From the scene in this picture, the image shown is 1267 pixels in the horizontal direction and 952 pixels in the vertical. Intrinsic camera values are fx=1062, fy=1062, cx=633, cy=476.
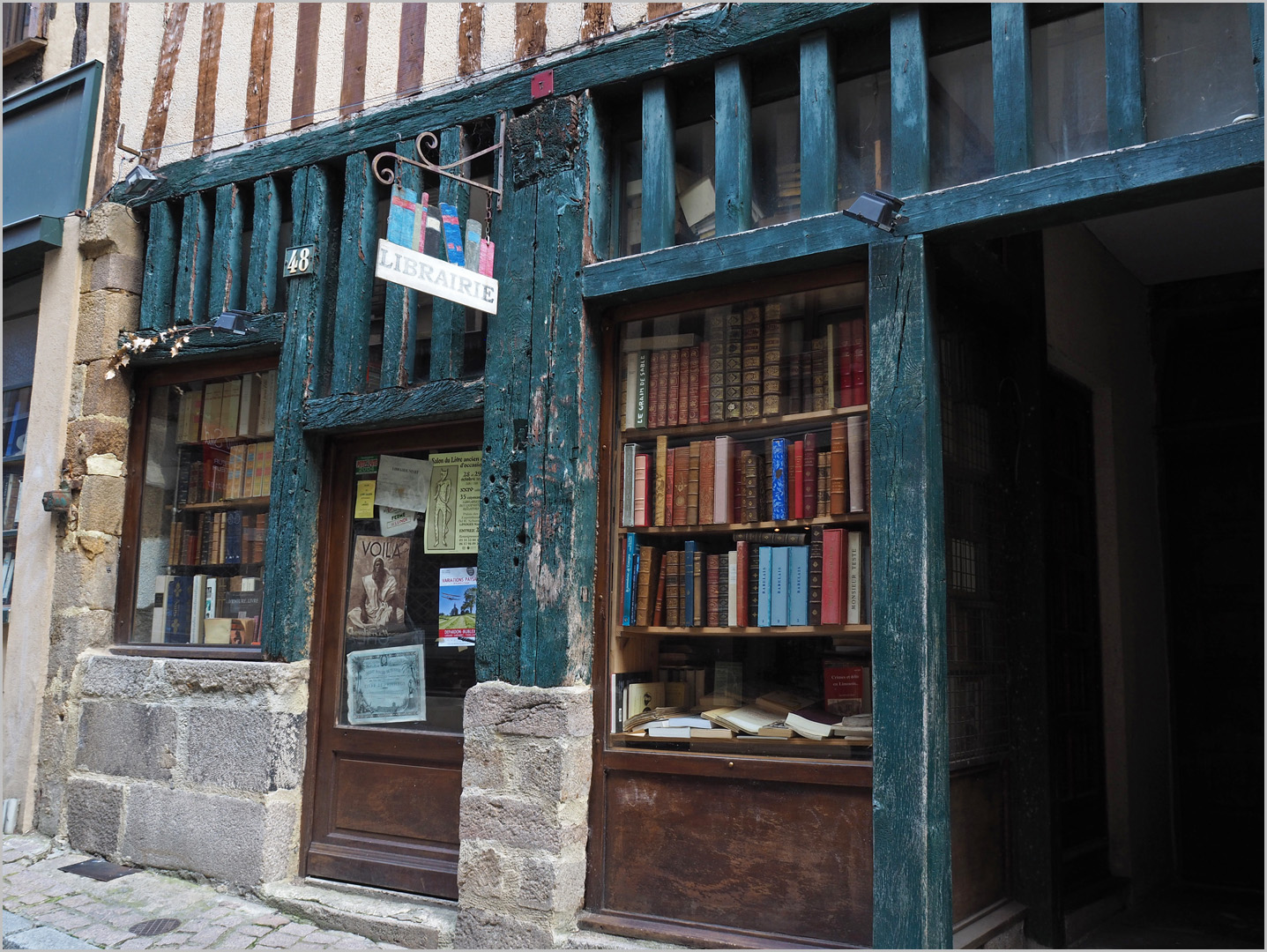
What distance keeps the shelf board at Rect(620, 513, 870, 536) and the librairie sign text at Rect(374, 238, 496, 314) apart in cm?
105

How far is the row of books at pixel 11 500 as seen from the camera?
19.4ft

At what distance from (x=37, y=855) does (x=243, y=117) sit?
368 centimetres

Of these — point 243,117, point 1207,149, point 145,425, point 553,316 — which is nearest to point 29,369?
point 145,425

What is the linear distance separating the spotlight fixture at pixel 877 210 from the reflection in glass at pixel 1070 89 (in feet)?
1.50

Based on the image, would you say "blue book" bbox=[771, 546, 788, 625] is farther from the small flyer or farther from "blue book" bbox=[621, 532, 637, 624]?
the small flyer

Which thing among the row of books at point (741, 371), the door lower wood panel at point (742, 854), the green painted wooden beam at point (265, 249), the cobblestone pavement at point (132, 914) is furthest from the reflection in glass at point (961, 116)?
the cobblestone pavement at point (132, 914)

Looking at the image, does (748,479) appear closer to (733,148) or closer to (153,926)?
(733,148)

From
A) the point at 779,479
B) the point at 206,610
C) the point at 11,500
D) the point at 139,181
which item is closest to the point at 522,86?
the point at 779,479

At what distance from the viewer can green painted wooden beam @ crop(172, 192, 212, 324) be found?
534 cm

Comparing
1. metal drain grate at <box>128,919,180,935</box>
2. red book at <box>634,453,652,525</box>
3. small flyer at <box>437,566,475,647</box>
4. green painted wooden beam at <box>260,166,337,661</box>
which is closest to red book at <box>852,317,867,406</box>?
red book at <box>634,453,652,525</box>

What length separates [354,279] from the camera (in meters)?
4.78

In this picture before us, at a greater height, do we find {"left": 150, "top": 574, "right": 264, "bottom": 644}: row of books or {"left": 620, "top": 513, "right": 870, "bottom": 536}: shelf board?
{"left": 620, "top": 513, "right": 870, "bottom": 536}: shelf board

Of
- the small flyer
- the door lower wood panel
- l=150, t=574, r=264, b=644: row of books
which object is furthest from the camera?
l=150, t=574, r=264, b=644: row of books

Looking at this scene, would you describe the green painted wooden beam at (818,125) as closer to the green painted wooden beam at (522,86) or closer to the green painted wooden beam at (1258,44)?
the green painted wooden beam at (522,86)
